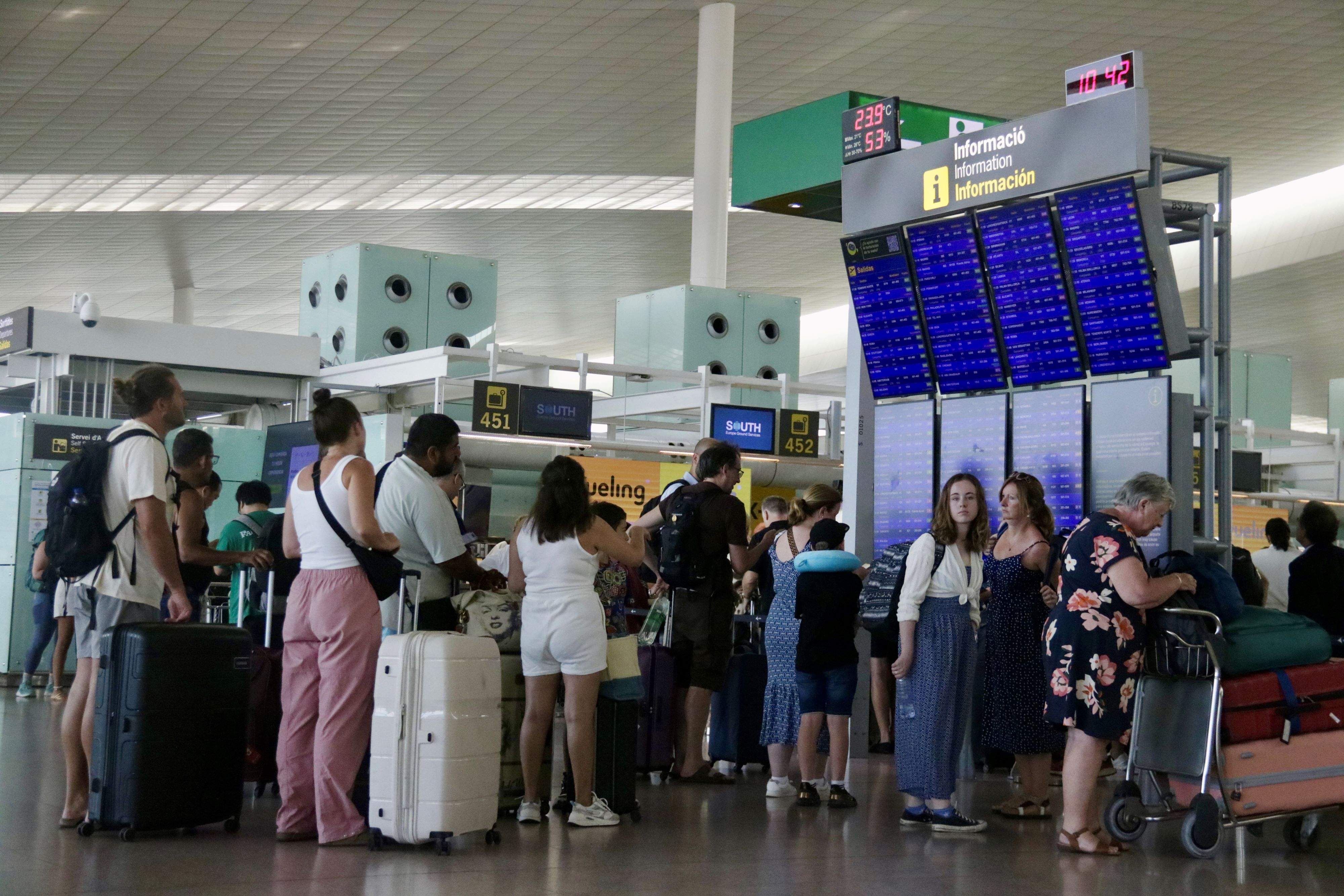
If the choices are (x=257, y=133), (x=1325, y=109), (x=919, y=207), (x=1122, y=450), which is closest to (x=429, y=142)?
(x=257, y=133)

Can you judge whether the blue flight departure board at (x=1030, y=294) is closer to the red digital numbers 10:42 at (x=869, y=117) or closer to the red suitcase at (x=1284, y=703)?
the red digital numbers 10:42 at (x=869, y=117)

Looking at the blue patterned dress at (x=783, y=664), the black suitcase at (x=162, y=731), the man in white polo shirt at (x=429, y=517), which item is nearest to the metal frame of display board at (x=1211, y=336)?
the blue patterned dress at (x=783, y=664)

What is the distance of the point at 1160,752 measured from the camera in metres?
5.62

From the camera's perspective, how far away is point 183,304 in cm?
2905

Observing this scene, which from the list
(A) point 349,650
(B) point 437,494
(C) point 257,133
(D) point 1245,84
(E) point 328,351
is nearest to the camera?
(A) point 349,650

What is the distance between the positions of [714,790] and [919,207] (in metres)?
3.16

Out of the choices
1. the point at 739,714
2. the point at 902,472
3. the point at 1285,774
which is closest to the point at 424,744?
the point at 739,714

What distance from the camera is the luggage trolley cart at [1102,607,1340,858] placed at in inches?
210

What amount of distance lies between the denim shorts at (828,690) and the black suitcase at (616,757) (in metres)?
0.95

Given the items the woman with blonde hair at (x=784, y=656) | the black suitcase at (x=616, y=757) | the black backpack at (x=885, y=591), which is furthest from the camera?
the woman with blonde hair at (x=784, y=656)

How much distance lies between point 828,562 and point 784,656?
2.18ft

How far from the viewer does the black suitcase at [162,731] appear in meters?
5.08

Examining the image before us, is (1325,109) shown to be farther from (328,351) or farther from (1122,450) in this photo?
(1122,450)

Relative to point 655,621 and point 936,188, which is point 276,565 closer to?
point 655,621
